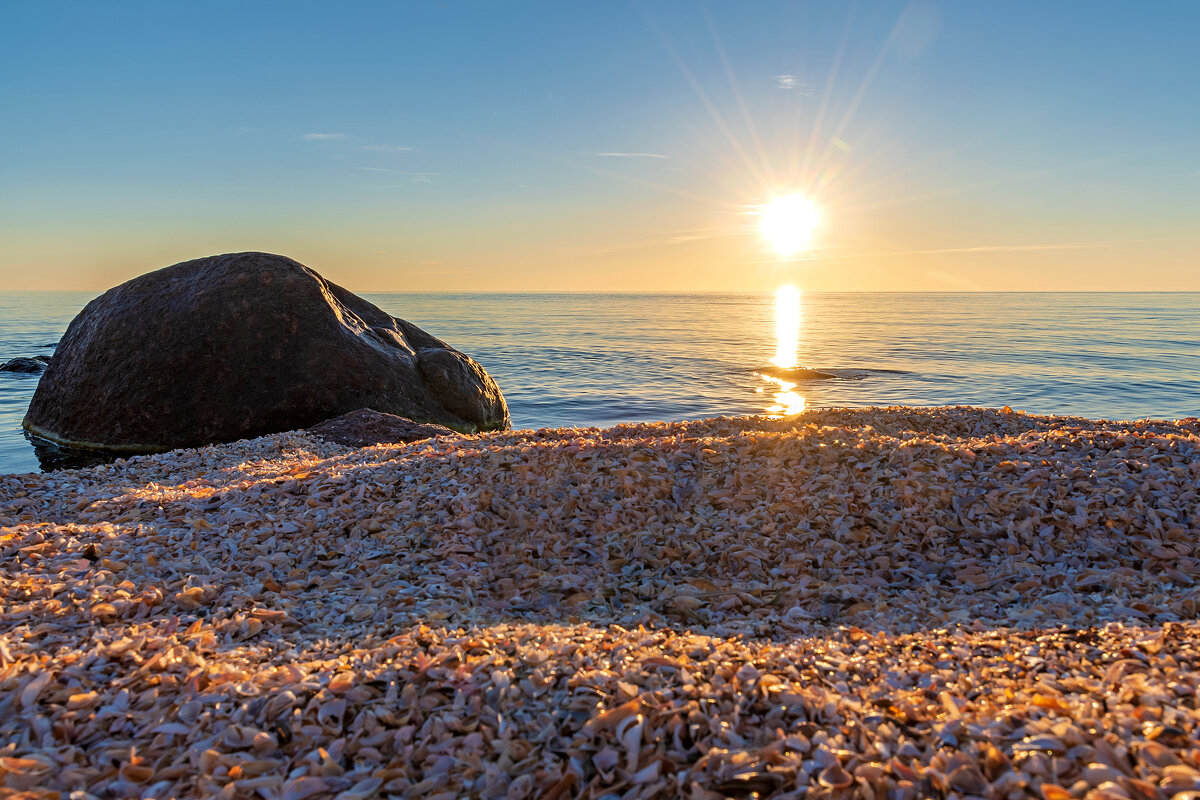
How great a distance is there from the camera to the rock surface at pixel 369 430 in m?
7.88

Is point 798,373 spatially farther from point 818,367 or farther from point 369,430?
point 369,430

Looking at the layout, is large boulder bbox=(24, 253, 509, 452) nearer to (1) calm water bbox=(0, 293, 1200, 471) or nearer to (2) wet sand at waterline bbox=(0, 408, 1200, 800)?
(1) calm water bbox=(0, 293, 1200, 471)

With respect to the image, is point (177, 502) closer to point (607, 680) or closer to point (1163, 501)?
point (607, 680)

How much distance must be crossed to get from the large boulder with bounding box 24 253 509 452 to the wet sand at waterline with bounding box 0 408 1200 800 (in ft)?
11.6

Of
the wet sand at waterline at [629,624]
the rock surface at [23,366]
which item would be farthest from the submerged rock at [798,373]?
the rock surface at [23,366]

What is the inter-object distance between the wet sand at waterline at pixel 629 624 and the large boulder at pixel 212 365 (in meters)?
3.55

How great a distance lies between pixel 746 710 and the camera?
210 centimetres

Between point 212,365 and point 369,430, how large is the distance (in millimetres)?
2460

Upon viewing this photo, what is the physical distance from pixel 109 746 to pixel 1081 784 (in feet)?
8.53

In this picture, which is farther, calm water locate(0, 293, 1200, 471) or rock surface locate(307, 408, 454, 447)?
calm water locate(0, 293, 1200, 471)

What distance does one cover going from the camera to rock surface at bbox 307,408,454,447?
788cm

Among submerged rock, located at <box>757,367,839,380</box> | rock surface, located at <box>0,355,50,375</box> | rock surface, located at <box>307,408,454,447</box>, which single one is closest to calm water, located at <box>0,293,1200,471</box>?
submerged rock, located at <box>757,367,839,380</box>

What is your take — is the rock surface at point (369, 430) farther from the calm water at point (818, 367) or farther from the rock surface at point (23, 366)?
the rock surface at point (23, 366)

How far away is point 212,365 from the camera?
8773 millimetres
